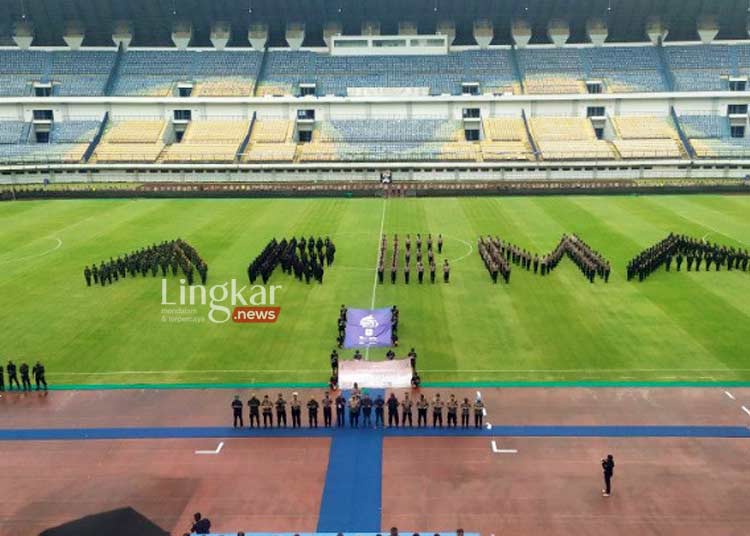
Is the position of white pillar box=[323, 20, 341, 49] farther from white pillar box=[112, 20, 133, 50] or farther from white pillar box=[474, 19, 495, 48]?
white pillar box=[112, 20, 133, 50]

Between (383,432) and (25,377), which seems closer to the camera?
(383,432)

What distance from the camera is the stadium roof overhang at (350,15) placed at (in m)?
65.4

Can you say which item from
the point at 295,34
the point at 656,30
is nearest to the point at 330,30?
the point at 295,34

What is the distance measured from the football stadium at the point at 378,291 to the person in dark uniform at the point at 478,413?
25cm

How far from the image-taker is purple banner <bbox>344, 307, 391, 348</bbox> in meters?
19.1

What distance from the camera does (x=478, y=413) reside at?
47.4ft

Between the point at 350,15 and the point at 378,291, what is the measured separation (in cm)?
5195

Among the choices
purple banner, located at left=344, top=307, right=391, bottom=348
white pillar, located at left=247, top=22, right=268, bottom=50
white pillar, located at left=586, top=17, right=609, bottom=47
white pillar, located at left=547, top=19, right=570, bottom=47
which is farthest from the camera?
white pillar, located at left=247, top=22, right=268, bottom=50

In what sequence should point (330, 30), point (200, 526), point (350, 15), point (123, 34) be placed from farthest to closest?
point (123, 34), point (330, 30), point (350, 15), point (200, 526)

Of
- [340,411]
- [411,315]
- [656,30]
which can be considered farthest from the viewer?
[656,30]

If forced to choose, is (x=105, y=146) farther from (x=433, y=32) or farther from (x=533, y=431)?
(x=533, y=431)

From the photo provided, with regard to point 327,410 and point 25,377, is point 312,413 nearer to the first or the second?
point 327,410

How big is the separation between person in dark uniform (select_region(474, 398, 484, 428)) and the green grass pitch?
7.64 feet

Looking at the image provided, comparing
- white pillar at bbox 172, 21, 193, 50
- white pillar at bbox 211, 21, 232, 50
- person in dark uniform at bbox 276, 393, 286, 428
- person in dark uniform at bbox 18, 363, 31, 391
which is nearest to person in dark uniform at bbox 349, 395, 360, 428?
person in dark uniform at bbox 276, 393, 286, 428
